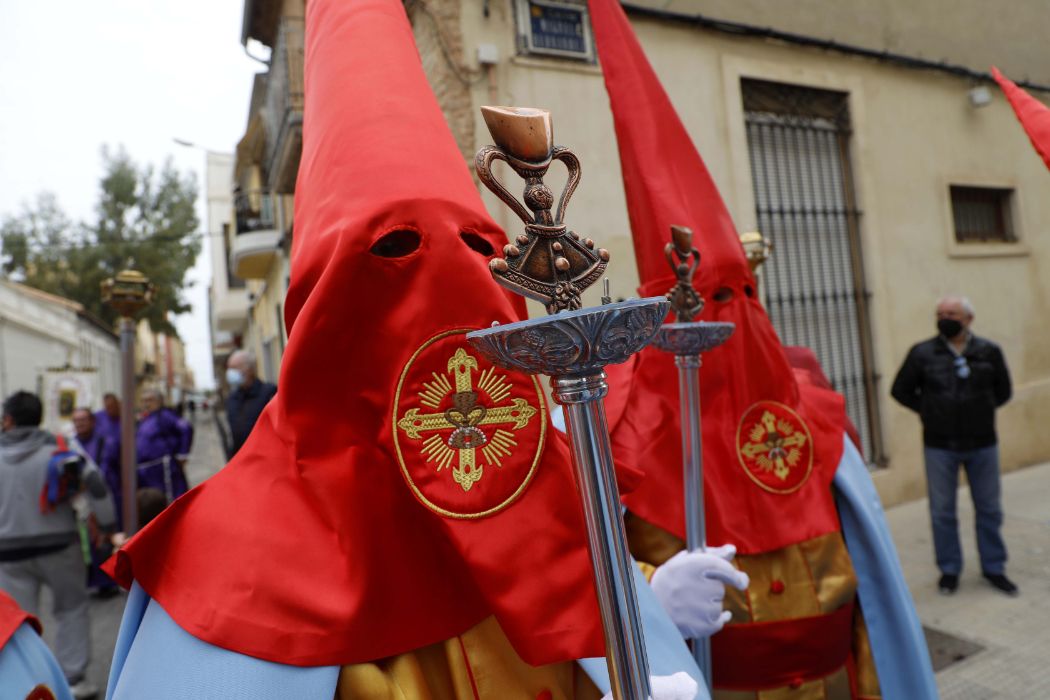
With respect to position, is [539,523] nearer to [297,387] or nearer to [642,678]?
[642,678]

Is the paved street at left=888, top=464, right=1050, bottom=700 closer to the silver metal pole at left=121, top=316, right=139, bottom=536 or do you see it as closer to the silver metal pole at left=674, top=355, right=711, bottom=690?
the silver metal pole at left=674, top=355, right=711, bottom=690

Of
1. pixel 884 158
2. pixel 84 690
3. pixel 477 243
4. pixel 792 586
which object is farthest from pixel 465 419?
pixel 884 158

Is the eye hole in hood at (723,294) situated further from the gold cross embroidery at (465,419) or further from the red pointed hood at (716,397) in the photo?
the gold cross embroidery at (465,419)

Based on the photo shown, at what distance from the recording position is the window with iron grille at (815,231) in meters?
6.47

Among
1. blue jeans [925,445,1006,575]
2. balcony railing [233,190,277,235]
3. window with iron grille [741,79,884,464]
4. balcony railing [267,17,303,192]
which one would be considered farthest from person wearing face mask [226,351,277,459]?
balcony railing [233,190,277,235]

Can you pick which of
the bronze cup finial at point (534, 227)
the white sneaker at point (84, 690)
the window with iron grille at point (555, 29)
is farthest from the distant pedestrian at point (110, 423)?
the bronze cup finial at point (534, 227)

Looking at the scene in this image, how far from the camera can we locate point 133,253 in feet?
68.8

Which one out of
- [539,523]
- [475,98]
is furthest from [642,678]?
[475,98]

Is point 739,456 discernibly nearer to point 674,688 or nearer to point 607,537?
point 674,688

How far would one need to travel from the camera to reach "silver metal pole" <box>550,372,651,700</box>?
2.65 feet

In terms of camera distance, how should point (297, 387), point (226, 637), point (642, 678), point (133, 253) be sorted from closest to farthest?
point (642, 678), point (226, 637), point (297, 387), point (133, 253)

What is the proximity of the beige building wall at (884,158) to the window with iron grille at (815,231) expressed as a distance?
0.42ft

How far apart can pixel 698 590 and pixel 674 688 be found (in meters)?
0.54

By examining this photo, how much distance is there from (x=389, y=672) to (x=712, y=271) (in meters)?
1.35
